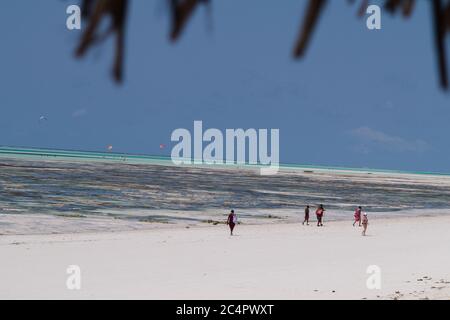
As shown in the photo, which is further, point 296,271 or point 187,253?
point 187,253

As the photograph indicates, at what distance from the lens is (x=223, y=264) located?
69.4 ft

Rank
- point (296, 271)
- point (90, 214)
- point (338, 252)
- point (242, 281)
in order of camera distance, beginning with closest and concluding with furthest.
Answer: point (242, 281), point (296, 271), point (338, 252), point (90, 214)

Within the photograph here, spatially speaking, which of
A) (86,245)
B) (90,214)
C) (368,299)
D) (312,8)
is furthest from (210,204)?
(312,8)

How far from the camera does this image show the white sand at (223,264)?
1592cm

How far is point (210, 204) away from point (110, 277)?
34052 millimetres

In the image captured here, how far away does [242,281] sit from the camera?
17656 millimetres

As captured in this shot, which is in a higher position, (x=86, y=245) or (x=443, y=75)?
(x=443, y=75)

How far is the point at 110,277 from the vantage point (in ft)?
58.9

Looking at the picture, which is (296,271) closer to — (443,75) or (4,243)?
(4,243)

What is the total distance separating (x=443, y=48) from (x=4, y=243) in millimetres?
24970

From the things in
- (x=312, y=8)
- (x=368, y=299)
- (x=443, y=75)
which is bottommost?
(x=368, y=299)

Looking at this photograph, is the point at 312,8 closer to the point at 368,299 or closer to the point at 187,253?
the point at 368,299

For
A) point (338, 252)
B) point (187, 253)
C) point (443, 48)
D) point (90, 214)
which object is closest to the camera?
point (443, 48)

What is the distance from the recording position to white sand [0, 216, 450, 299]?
1592cm
